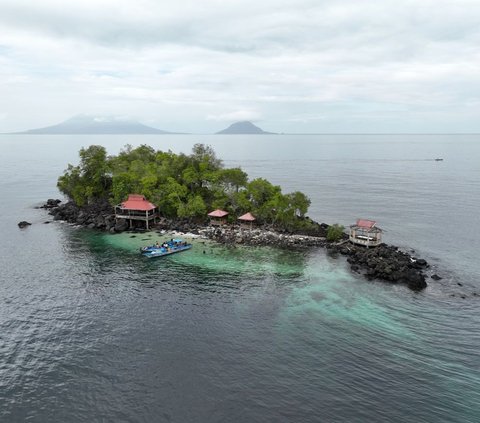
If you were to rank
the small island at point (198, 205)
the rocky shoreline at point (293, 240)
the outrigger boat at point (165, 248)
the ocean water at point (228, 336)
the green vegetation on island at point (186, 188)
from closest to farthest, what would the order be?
1. the ocean water at point (228, 336)
2. the rocky shoreline at point (293, 240)
3. the outrigger boat at point (165, 248)
4. the small island at point (198, 205)
5. the green vegetation on island at point (186, 188)

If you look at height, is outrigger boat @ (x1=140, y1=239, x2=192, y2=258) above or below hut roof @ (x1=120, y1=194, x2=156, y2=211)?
below

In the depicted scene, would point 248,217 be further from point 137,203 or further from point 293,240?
point 137,203

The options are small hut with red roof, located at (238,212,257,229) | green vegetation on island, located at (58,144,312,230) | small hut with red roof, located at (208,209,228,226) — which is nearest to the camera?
small hut with red roof, located at (238,212,257,229)

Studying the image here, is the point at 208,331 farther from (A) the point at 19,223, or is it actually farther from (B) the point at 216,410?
(A) the point at 19,223

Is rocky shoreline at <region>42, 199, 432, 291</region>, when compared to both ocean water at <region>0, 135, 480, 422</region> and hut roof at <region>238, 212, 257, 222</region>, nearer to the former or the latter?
hut roof at <region>238, 212, 257, 222</region>

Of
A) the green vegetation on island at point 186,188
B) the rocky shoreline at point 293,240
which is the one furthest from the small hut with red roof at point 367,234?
the green vegetation on island at point 186,188

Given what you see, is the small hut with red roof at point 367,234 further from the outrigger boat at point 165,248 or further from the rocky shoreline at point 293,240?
the outrigger boat at point 165,248

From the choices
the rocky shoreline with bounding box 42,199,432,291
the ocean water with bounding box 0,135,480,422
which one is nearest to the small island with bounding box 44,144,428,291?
the rocky shoreline with bounding box 42,199,432,291
